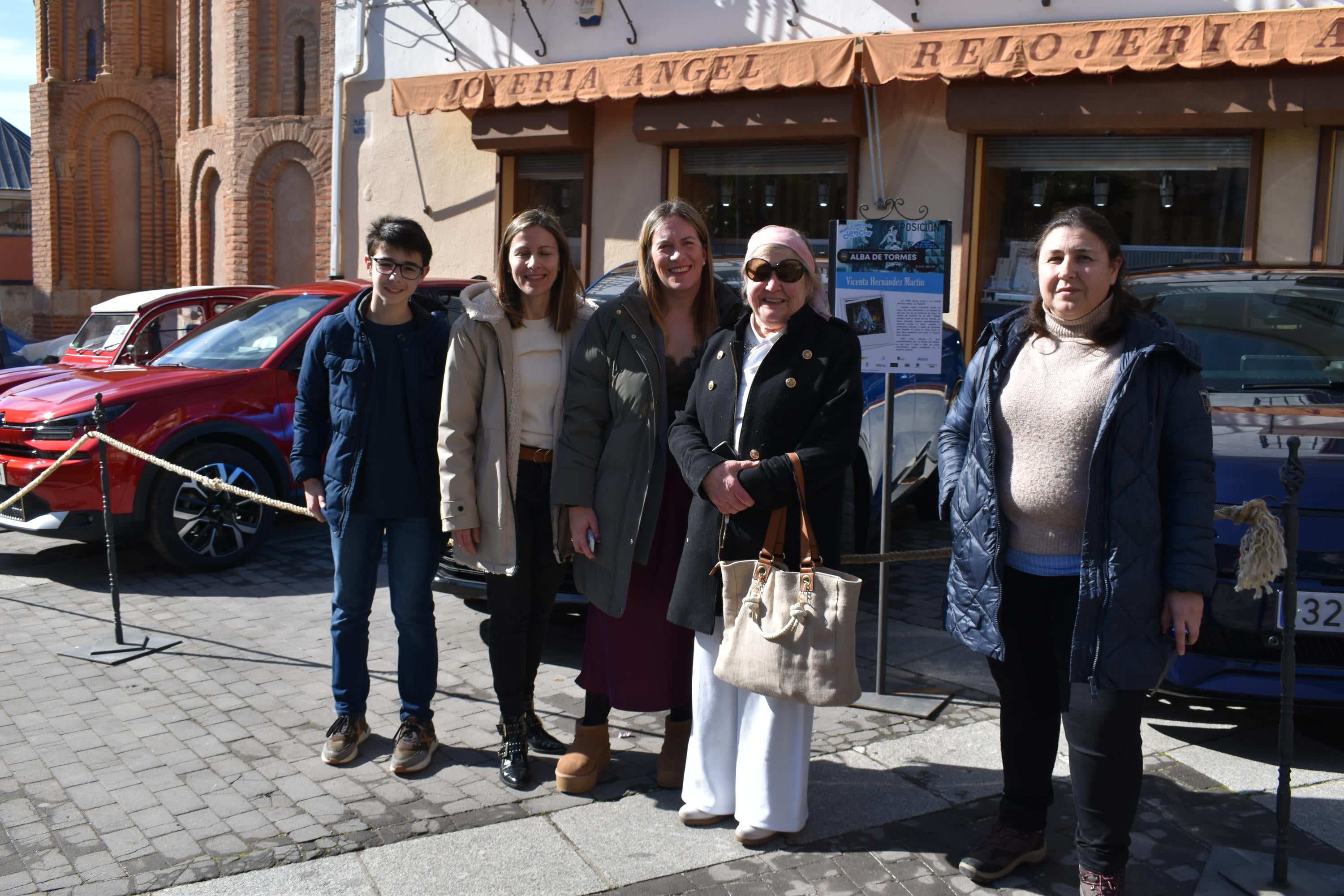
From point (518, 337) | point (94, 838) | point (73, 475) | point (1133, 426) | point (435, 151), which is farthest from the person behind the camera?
point (435, 151)

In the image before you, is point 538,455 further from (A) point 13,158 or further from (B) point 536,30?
(A) point 13,158

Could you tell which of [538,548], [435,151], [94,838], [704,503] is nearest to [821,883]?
[704,503]

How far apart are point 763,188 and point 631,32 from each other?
2.14m

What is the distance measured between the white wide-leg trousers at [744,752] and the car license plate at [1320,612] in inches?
67.6

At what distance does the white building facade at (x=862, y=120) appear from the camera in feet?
31.3

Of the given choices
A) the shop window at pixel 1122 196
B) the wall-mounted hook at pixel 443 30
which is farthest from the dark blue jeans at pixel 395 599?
the wall-mounted hook at pixel 443 30

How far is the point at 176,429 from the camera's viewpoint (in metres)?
7.13

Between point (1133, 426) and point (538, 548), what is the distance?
1994 millimetres

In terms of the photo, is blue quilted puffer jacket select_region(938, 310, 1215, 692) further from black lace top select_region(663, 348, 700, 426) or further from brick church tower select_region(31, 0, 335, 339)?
brick church tower select_region(31, 0, 335, 339)

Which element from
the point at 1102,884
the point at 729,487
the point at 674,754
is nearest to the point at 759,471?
the point at 729,487

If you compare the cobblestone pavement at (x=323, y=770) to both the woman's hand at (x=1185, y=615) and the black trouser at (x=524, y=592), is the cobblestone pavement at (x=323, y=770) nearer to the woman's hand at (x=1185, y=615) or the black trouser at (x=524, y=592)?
the black trouser at (x=524, y=592)

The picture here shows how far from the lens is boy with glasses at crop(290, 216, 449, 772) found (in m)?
4.14

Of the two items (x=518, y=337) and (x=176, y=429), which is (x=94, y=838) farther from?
(x=176, y=429)

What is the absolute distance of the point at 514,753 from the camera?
415cm
